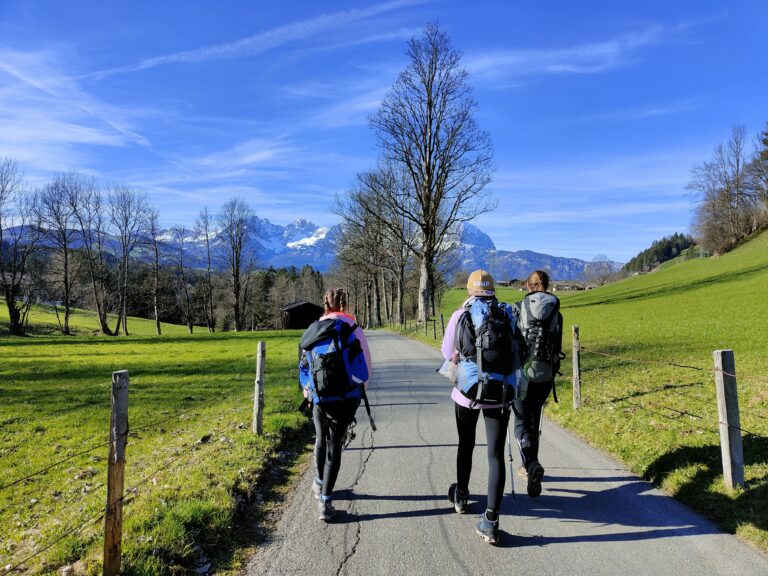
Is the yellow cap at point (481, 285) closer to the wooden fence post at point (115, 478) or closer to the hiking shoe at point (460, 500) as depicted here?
the hiking shoe at point (460, 500)

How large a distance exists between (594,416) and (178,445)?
6.78 m

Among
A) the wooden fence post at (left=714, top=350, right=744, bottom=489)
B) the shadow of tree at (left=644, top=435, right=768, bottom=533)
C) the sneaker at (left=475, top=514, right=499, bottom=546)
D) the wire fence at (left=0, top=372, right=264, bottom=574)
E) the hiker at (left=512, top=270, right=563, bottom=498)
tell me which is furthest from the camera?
the hiker at (left=512, top=270, right=563, bottom=498)

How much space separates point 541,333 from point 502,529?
205 centimetres

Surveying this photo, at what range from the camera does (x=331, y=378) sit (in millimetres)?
4328

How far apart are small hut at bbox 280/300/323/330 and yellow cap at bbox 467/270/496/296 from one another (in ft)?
235

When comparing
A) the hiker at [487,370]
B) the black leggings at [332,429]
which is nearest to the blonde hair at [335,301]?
the black leggings at [332,429]

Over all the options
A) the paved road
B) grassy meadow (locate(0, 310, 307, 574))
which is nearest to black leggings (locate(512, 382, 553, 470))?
the paved road

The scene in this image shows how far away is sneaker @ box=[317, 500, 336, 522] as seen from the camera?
4477 millimetres

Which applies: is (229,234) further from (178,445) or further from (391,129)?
(178,445)

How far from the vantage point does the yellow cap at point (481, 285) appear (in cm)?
430

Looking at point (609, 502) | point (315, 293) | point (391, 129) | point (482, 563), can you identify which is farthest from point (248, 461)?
point (315, 293)

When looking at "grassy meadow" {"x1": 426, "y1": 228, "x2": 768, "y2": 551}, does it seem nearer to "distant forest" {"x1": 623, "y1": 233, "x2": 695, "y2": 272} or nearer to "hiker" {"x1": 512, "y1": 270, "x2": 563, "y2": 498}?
"hiker" {"x1": 512, "y1": 270, "x2": 563, "y2": 498}

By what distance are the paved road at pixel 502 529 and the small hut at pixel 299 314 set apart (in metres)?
70.2

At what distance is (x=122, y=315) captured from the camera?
48875mm
